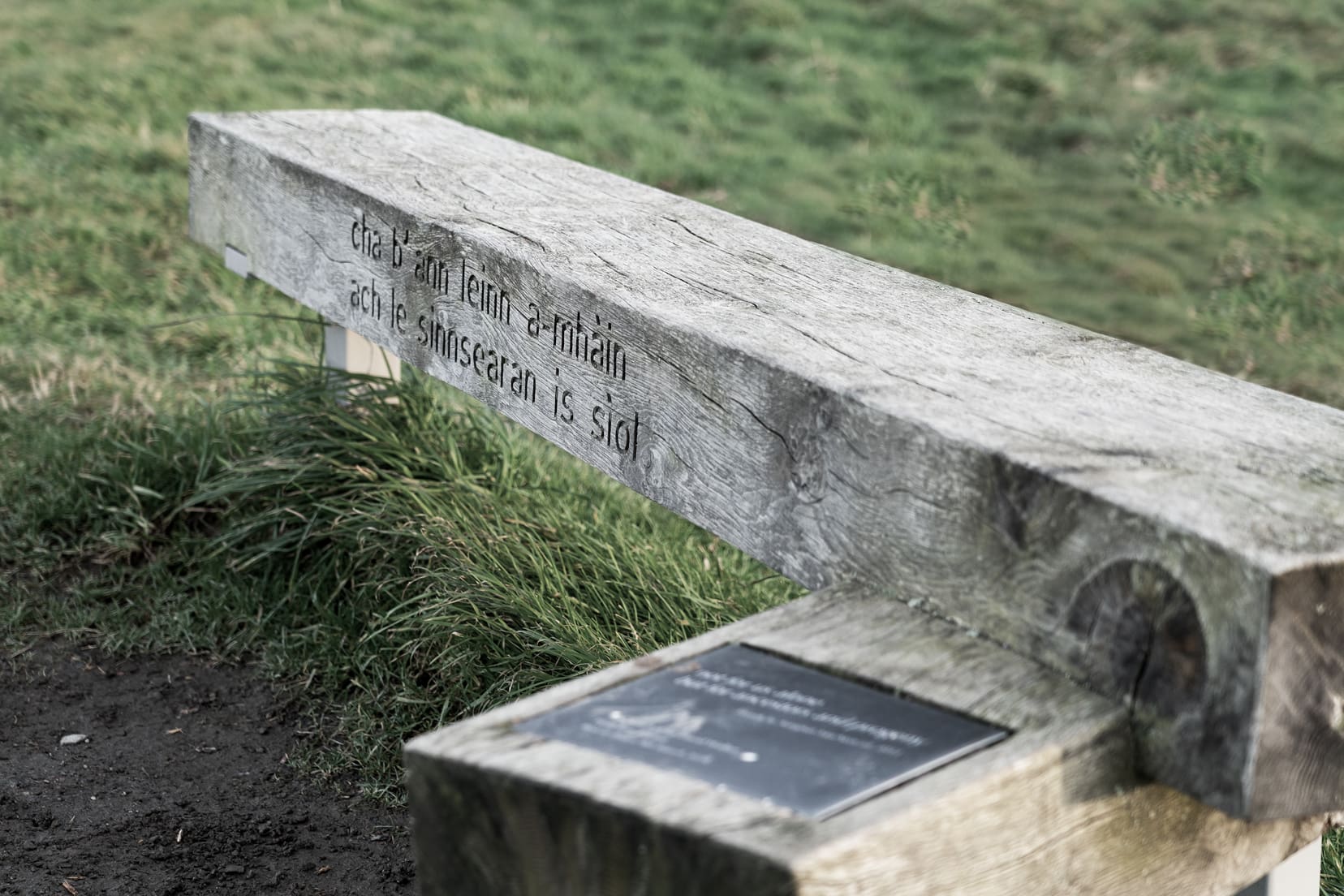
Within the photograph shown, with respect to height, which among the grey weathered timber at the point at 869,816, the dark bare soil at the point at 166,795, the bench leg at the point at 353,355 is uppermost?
the grey weathered timber at the point at 869,816

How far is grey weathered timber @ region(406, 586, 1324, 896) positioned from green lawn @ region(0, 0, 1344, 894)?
1.04m

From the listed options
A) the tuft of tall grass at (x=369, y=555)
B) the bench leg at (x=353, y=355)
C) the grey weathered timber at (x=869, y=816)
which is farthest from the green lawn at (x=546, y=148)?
the grey weathered timber at (x=869, y=816)

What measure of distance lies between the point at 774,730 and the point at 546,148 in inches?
211

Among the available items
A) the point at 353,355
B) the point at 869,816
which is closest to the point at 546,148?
the point at 353,355

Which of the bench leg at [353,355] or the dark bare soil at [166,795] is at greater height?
the bench leg at [353,355]

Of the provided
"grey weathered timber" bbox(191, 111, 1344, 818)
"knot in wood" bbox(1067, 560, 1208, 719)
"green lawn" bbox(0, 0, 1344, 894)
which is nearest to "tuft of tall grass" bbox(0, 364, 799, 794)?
"green lawn" bbox(0, 0, 1344, 894)

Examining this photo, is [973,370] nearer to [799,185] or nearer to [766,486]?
[766,486]

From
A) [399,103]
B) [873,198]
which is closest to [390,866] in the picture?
[873,198]

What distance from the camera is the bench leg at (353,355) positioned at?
11.5 ft

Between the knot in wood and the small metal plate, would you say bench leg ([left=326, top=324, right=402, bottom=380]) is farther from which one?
the knot in wood

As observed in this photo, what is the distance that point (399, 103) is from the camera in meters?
7.10

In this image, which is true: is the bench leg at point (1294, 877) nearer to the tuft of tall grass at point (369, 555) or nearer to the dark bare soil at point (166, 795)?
the tuft of tall grass at point (369, 555)

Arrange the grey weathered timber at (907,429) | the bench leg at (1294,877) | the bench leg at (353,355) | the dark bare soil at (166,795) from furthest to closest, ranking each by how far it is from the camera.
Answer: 1. the bench leg at (353,355)
2. the dark bare soil at (166,795)
3. the bench leg at (1294,877)
4. the grey weathered timber at (907,429)

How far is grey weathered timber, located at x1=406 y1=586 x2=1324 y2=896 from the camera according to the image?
131 cm
